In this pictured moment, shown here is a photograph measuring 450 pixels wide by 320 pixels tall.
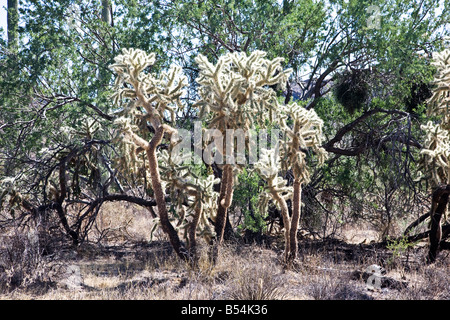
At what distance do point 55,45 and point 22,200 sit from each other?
2.83 meters

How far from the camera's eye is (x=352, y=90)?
827 cm

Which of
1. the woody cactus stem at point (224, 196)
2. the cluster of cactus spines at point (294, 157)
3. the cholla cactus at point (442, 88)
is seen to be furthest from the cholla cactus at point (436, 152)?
the woody cactus stem at point (224, 196)

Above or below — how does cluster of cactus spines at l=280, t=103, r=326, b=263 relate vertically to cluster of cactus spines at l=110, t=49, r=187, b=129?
below

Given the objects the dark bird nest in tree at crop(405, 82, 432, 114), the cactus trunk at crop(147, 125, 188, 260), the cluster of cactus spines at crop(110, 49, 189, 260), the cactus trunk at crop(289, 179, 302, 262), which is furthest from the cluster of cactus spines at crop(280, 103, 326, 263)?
the dark bird nest in tree at crop(405, 82, 432, 114)

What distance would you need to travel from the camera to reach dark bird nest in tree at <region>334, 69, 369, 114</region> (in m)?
8.27

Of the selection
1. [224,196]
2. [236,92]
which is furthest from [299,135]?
[224,196]

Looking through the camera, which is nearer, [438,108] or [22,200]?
[438,108]

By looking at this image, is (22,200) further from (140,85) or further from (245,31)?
(245,31)

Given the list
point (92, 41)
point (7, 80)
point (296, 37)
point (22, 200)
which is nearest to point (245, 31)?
point (296, 37)

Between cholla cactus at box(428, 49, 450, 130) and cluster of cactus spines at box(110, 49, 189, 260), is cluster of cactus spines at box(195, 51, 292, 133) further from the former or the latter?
cholla cactus at box(428, 49, 450, 130)

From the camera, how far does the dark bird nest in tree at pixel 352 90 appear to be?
8266 mm

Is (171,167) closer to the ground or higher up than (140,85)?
closer to the ground

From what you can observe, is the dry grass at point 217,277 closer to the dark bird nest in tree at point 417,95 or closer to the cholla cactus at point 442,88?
the cholla cactus at point 442,88

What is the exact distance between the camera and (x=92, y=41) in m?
9.19
